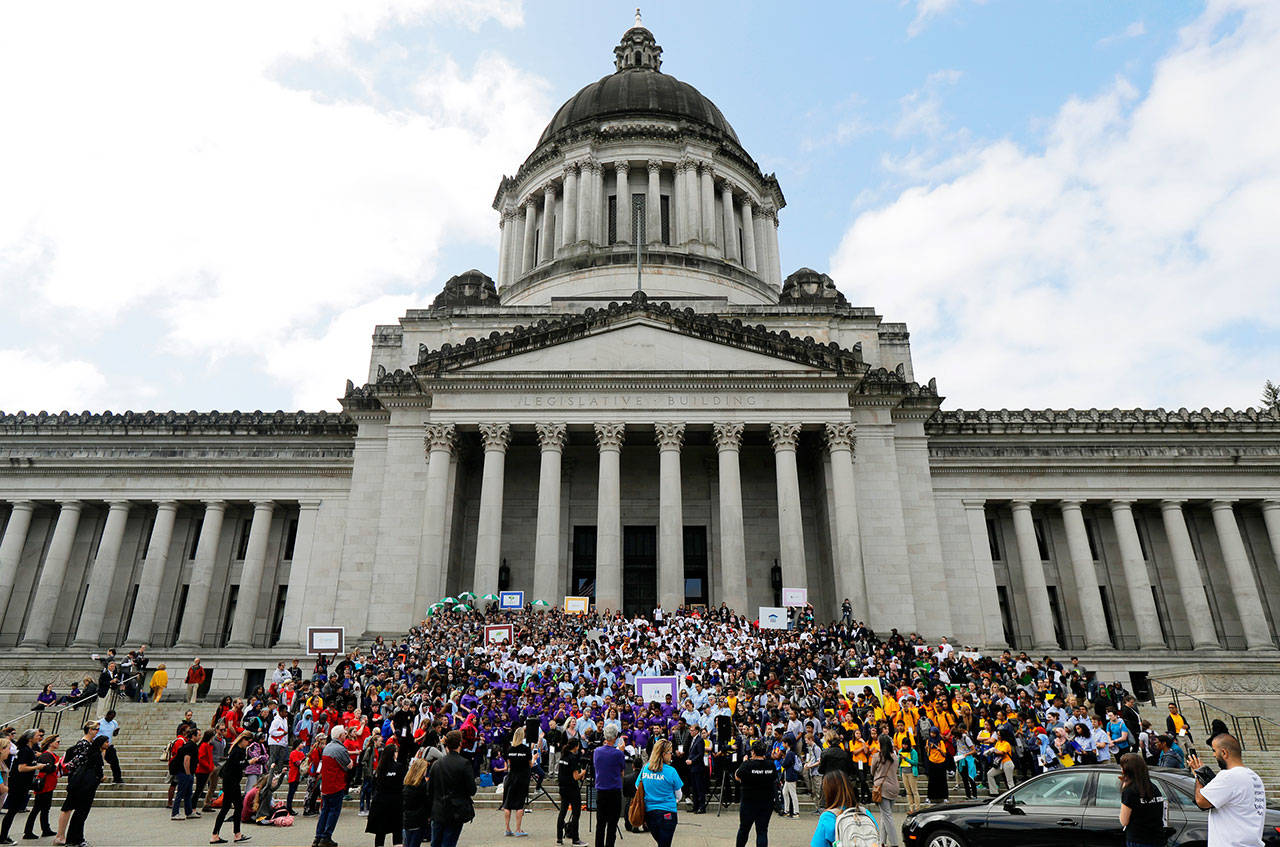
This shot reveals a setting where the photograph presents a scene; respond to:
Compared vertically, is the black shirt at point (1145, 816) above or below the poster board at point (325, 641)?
below

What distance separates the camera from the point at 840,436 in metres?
33.1

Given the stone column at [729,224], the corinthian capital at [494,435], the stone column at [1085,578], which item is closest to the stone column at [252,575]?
the corinthian capital at [494,435]

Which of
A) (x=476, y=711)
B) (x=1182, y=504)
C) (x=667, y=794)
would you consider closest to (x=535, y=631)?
(x=476, y=711)

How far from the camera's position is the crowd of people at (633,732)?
1190cm

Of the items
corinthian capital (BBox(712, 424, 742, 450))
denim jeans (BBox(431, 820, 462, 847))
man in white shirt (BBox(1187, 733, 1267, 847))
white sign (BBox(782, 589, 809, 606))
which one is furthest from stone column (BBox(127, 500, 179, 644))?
man in white shirt (BBox(1187, 733, 1267, 847))

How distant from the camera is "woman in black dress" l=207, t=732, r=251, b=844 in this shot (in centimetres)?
1374

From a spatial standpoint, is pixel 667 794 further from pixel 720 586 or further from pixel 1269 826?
pixel 720 586

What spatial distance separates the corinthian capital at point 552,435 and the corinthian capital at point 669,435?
3.77 m

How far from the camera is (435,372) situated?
1331 inches

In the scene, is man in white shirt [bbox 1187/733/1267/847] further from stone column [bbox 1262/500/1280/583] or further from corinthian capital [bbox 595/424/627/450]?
stone column [bbox 1262/500/1280/583]

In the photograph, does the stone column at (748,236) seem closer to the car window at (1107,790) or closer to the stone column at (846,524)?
the stone column at (846,524)

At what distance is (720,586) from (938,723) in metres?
18.2

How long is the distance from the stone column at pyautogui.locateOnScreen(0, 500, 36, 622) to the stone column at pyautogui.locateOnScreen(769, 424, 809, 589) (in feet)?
113

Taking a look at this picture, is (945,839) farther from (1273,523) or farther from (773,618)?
(1273,523)
